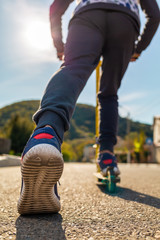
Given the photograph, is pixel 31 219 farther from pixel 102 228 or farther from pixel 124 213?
pixel 124 213

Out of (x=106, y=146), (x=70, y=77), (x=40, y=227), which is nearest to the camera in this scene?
(x=40, y=227)

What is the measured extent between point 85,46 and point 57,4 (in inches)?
14.2

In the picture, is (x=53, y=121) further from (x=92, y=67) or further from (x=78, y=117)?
(x=78, y=117)

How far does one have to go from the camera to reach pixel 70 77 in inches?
44.1

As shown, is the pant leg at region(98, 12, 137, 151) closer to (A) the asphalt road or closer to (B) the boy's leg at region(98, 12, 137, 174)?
(B) the boy's leg at region(98, 12, 137, 174)

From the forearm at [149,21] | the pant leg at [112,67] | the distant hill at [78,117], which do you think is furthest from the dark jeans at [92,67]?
the distant hill at [78,117]

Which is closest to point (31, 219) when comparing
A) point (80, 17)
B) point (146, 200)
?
point (146, 200)

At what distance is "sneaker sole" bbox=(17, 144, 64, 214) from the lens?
31.3 inches

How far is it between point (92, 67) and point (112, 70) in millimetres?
340

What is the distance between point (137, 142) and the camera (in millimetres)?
25312

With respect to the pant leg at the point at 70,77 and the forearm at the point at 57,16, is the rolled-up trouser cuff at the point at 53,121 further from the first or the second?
the forearm at the point at 57,16

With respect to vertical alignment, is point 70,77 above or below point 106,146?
above

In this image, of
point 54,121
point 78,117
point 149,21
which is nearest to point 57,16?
point 149,21

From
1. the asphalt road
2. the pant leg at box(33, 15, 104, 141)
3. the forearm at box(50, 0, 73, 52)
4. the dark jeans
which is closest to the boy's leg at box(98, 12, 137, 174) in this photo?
the dark jeans
